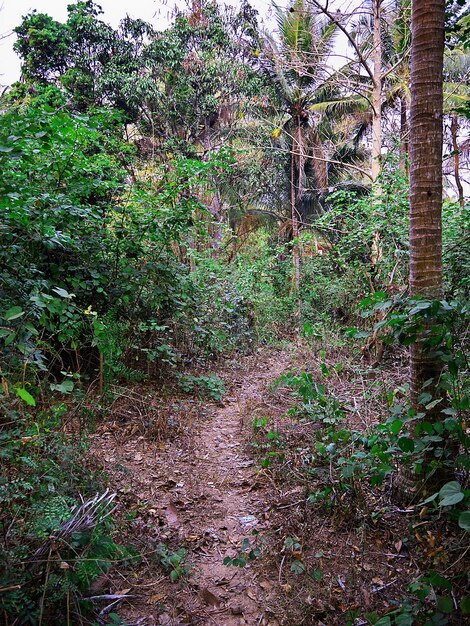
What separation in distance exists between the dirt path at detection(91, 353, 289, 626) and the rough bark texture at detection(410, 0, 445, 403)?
5.58 ft

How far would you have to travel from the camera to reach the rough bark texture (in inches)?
103

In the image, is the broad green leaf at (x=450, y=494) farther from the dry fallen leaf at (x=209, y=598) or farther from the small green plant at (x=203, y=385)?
the small green plant at (x=203, y=385)

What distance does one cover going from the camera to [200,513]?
336cm

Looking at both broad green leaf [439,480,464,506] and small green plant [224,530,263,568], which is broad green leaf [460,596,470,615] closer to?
broad green leaf [439,480,464,506]

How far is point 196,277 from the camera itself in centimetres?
736

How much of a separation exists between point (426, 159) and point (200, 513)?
3263 millimetres

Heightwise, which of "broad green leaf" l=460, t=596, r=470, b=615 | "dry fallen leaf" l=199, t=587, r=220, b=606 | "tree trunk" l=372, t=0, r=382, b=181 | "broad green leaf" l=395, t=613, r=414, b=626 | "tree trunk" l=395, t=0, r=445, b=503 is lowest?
"dry fallen leaf" l=199, t=587, r=220, b=606

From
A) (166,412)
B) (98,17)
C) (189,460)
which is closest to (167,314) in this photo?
(166,412)

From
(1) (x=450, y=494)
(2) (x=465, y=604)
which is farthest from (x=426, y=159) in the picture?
(2) (x=465, y=604)

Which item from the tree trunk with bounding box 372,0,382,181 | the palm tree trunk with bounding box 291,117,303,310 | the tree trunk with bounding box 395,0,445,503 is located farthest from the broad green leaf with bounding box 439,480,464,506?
the palm tree trunk with bounding box 291,117,303,310

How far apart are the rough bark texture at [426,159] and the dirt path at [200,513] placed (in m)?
1.70

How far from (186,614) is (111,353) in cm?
321

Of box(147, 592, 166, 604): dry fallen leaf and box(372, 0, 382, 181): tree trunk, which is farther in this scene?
box(372, 0, 382, 181): tree trunk

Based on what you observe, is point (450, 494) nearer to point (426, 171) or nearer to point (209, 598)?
point (209, 598)
